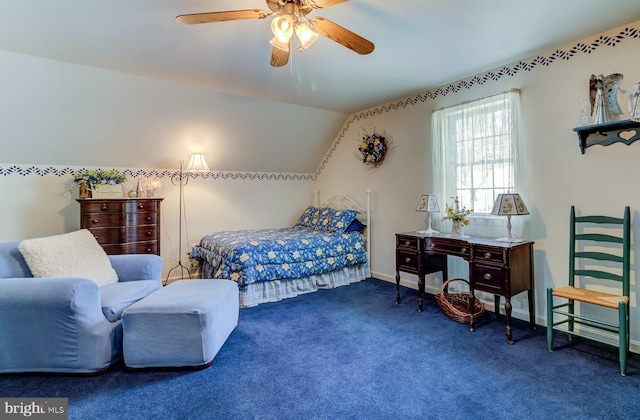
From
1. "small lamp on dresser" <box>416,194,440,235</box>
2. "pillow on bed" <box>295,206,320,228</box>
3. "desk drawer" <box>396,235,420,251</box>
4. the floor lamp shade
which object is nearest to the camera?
"desk drawer" <box>396,235,420,251</box>

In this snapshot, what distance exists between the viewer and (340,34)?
1.89 m

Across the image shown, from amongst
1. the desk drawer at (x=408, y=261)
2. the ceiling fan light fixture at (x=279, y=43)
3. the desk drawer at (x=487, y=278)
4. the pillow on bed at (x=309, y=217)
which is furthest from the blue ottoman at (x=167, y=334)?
the pillow on bed at (x=309, y=217)

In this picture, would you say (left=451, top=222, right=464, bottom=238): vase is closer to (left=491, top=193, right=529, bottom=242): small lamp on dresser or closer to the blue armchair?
(left=491, top=193, right=529, bottom=242): small lamp on dresser

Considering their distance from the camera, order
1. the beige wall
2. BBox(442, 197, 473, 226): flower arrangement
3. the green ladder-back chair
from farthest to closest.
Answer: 1. BBox(442, 197, 473, 226): flower arrangement
2. the beige wall
3. the green ladder-back chair

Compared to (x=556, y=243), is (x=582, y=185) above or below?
above

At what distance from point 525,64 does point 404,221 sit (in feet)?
6.81

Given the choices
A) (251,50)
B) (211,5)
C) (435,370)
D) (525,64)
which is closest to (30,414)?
(435,370)

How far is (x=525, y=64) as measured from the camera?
2.91m

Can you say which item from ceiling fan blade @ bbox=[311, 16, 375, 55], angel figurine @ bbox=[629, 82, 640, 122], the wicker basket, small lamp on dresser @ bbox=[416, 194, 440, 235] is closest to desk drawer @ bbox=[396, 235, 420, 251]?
small lamp on dresser @ bbox=[416, 194, 440, 235]

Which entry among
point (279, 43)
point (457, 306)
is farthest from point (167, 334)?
point (457, 306)

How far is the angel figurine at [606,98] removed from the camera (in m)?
2.39

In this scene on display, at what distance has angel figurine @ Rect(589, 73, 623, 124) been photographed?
2.39 metres

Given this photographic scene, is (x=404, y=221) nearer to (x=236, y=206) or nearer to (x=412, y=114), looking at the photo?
(x=412, y=114)

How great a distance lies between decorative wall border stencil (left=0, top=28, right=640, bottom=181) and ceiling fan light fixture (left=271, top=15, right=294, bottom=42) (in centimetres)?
239
